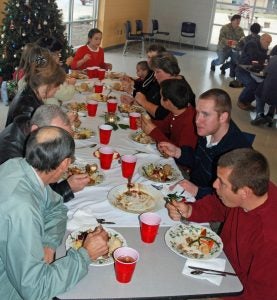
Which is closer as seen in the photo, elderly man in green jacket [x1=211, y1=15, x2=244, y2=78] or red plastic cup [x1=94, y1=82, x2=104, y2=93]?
red plastic cup [x1=94, y1=82, x2=104, y2=93]

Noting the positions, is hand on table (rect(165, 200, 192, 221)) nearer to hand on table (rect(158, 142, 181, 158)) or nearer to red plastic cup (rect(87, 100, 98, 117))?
hand on table (rect(158, 142, 181, 158))

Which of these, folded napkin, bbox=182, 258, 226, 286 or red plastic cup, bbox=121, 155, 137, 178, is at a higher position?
red plastic cup, bbox=121, 155, 137, 178

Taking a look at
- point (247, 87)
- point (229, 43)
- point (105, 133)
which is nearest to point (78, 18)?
point (229, 43)

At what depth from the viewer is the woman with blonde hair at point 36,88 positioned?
2.88 meters

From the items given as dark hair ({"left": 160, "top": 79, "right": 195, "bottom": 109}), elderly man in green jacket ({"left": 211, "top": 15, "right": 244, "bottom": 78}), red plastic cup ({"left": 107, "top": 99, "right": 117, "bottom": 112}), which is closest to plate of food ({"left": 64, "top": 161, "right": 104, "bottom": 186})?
dark hair ({"left": 160, "top": 79, "right": 195, "bottom": 109})

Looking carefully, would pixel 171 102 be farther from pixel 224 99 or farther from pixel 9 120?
pixel 9 120

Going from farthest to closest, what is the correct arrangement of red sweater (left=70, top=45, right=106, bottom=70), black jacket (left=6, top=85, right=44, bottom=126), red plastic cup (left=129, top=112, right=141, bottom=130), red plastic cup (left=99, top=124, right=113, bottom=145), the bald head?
1. the bald head
2. red sweater (left=70, top=45, right=106, bottom=70)
3. red plastic cup (left=129, top=112, right=141, bottom=130)
4. red plastic cup (left=99, top=124, right=113, bottom=145)
5. black jacket (left=6, top=85, right=44, bottom=126)

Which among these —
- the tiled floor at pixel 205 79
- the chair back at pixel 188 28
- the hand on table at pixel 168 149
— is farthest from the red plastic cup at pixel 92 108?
the chair back at pixel 188 28

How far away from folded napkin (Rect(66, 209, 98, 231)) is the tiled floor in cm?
338

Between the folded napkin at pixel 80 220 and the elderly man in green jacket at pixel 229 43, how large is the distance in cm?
868

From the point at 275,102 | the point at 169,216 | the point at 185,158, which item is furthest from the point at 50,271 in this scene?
the point at 275,102

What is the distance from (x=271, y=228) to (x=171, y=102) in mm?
1694

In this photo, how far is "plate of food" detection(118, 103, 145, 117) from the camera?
12.5 ft

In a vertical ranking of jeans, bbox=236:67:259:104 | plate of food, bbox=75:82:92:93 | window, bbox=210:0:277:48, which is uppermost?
window, bbox=210:0:277:48
